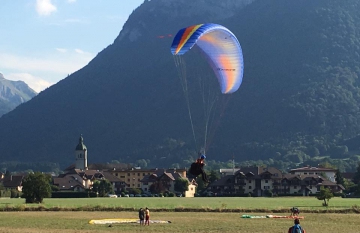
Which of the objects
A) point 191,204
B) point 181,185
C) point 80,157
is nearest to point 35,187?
point 191,204

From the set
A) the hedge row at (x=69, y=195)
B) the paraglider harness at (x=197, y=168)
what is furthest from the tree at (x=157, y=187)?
the paraglider harness at (x=197, y=168)

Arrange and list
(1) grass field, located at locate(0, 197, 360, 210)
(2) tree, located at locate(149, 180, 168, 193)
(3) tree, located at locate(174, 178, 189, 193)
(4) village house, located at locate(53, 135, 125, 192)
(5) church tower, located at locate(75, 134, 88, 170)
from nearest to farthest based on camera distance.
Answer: (1) grass field, located at locate(0, 197, 360, 210)
(3) tree, located at locate(174, 178, 189, 193)
(4) village house, located at locate(53, 135, 125, 192)
(2) tree, located at locate(149, 180, 168, 193)
(5) church tower, located at locate(75, 134, 88, 170)

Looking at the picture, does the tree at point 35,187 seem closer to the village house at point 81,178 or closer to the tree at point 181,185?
the village house at point 81,178

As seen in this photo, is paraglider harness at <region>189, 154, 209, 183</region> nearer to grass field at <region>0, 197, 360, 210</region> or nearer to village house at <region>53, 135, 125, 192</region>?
grass field at <region>0, 197, 360, 210</region>

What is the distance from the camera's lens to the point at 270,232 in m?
36.9

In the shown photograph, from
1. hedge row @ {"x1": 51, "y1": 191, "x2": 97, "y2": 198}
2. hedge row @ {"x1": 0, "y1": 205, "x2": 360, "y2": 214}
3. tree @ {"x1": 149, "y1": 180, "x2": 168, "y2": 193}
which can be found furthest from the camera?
tree @ {"x1": 149, "y1": 180, "x2": 168, "y2": 193}

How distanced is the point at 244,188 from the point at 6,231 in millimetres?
107963

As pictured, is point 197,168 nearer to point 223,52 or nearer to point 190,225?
point 223,52

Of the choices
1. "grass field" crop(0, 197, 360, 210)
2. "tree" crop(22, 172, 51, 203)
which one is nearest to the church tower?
"grass field" crop(0, 197, 360, 210)

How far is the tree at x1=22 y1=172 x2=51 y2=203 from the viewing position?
73.2 m

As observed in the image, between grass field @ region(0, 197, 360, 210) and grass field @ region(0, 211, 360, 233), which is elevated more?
grass field @ region(0, 197, 360, 210)

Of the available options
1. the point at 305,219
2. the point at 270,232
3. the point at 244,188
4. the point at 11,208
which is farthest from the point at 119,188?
the point at 270,232

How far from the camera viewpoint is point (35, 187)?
2889 inches

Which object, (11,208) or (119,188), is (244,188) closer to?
(119,188)
